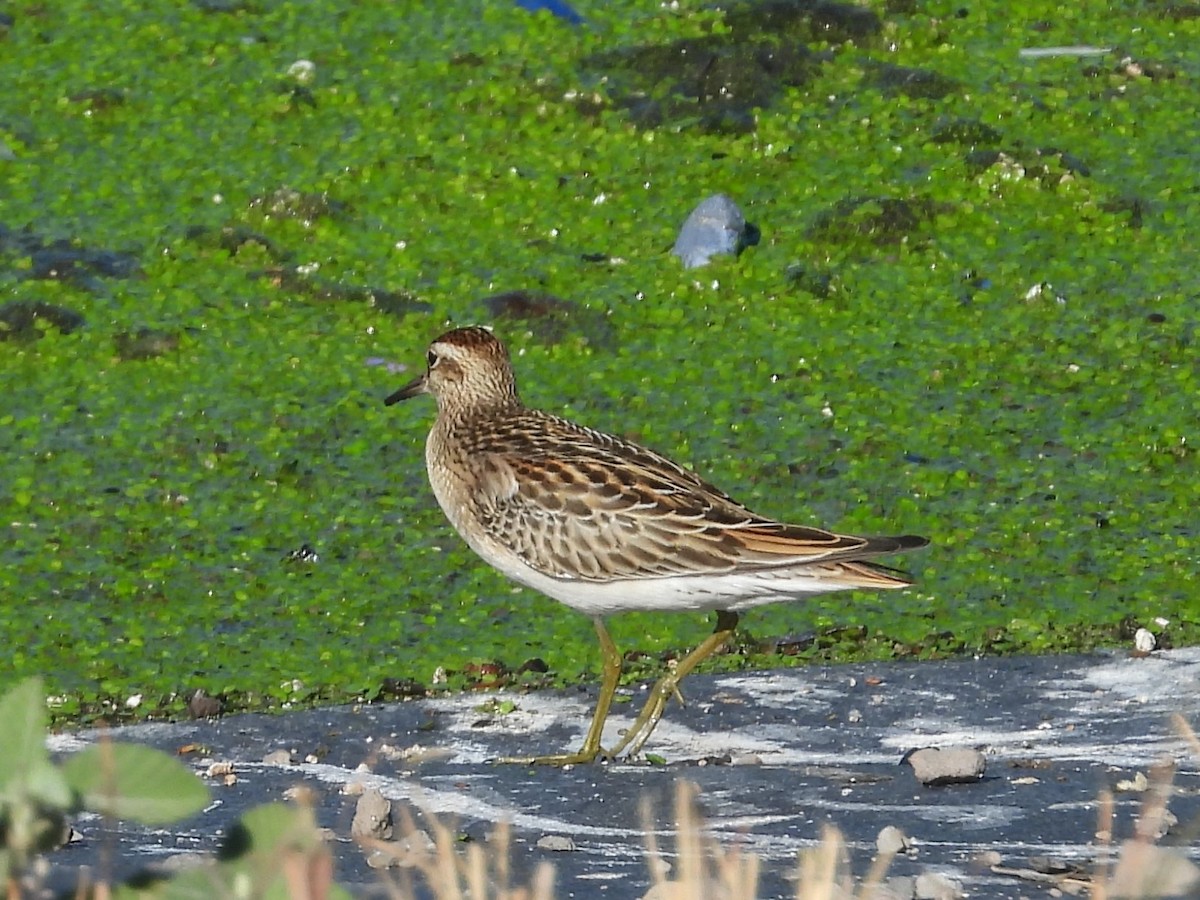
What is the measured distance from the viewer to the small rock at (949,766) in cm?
564

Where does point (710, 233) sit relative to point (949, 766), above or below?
above

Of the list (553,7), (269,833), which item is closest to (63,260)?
(553,7)

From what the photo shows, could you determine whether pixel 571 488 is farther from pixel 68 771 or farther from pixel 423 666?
pixel 68 771

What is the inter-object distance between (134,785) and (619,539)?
3.82 meters

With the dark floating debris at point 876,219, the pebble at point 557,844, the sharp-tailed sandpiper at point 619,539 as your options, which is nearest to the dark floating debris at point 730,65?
the dark floating debris at point 876,219

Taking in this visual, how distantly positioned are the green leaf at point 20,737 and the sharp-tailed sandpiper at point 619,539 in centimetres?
331

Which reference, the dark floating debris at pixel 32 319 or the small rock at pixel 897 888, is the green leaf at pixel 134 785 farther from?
the dark floating debris at pixel 32 319

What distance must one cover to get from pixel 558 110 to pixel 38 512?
147 inches

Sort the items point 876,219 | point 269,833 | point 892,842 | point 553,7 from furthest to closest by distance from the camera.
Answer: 1. point 553,7
2. point 876,219
3. point 892,842
4. point 269,833

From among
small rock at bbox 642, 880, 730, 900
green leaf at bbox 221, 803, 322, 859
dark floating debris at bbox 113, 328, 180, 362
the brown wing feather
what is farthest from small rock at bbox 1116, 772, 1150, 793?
dark floating debris at bbox 113, 328, 180, 362

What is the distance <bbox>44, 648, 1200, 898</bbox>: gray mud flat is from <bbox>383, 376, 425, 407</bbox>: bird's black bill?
60.3 inches

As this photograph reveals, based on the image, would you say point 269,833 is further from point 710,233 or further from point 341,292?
point 710,233

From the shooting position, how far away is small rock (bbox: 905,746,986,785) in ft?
18.5

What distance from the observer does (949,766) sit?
564 centimetres
